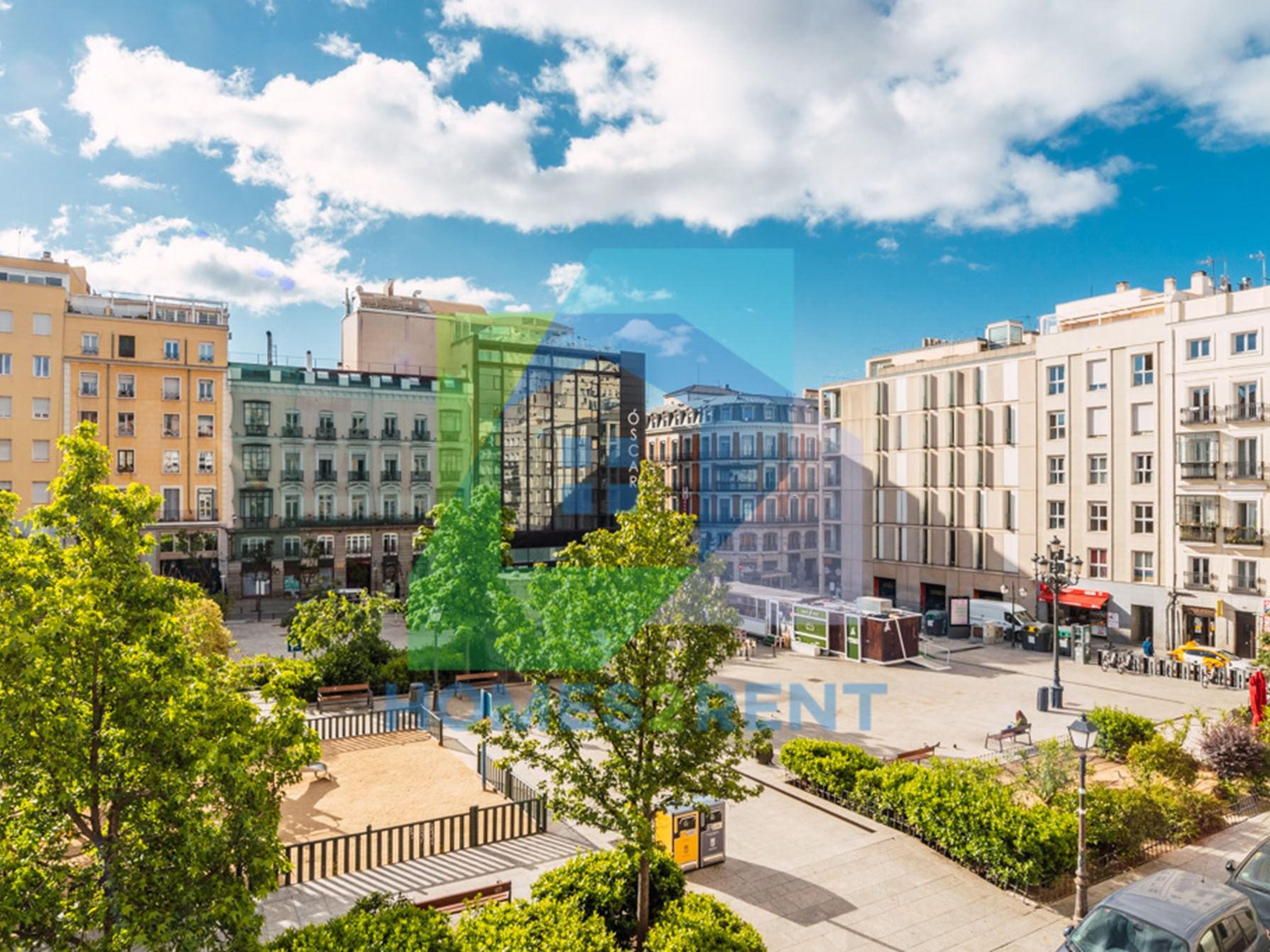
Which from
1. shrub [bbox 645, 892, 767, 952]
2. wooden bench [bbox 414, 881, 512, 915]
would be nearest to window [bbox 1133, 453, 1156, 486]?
shrub [bbox 645, 892, 767, 952]

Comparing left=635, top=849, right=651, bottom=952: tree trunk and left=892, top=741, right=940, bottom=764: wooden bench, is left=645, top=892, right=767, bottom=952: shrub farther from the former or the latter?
left=892, top=741, right=940, bottom=764: wooden bench

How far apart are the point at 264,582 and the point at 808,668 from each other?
32.1 metres

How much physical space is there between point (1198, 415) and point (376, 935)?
129 feet

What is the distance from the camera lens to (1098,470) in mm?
39375

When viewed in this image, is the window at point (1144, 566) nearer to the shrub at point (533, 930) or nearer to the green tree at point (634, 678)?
the green tree at point (634, 678)

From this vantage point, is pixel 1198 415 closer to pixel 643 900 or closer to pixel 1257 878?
pixel 1257 878

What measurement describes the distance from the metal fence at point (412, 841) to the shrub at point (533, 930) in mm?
3982

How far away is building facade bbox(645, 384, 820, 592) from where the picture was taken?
171 feet

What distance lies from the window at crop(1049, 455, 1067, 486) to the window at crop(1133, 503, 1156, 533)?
3543mm

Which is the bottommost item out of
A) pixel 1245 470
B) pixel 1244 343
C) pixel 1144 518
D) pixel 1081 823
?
pixel 1081 823

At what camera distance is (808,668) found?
3147 cm

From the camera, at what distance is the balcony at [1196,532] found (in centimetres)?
3497

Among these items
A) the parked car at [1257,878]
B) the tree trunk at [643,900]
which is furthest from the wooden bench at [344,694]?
the parked car at [1257,878]

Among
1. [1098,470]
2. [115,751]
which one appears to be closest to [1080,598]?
[1098,470]
